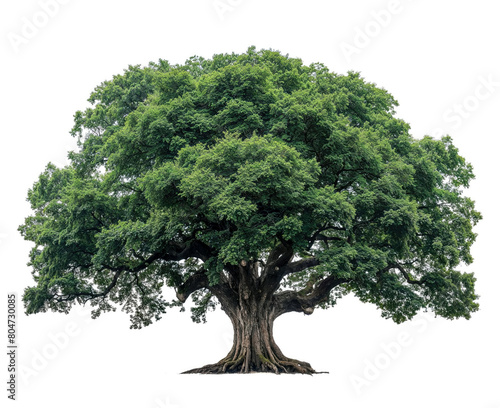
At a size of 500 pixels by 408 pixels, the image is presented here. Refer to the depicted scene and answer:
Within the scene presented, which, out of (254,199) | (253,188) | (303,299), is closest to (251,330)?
(303,299)

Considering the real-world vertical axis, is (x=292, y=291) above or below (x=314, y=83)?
below

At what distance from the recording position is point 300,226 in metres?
18.2

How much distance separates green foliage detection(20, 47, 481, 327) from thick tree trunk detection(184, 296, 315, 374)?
2242mm

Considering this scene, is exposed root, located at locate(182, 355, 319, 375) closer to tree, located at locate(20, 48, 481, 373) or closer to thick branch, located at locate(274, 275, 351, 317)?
tree, located at locate(20, 48, 481, 373)

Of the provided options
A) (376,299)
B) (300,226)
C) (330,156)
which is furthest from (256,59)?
(376,299)

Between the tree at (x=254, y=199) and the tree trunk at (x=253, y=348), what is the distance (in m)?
0.05

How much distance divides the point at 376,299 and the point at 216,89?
10.2 metres

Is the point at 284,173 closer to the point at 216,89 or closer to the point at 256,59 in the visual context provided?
the point at 216,89

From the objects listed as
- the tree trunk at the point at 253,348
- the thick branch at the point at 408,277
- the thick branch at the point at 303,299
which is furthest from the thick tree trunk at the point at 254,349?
the thick branch at the point at 408,277

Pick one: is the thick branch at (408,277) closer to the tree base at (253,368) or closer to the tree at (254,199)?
the tree at (254,199)

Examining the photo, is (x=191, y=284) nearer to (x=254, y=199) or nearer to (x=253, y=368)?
(x=253, y=368)

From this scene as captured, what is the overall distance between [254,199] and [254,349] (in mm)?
5970

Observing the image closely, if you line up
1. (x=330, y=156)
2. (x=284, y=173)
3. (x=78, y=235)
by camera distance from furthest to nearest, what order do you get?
(x=78, y=235) → (x=330, y=156) → (x=284, y=173)

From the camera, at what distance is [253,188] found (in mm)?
17312
